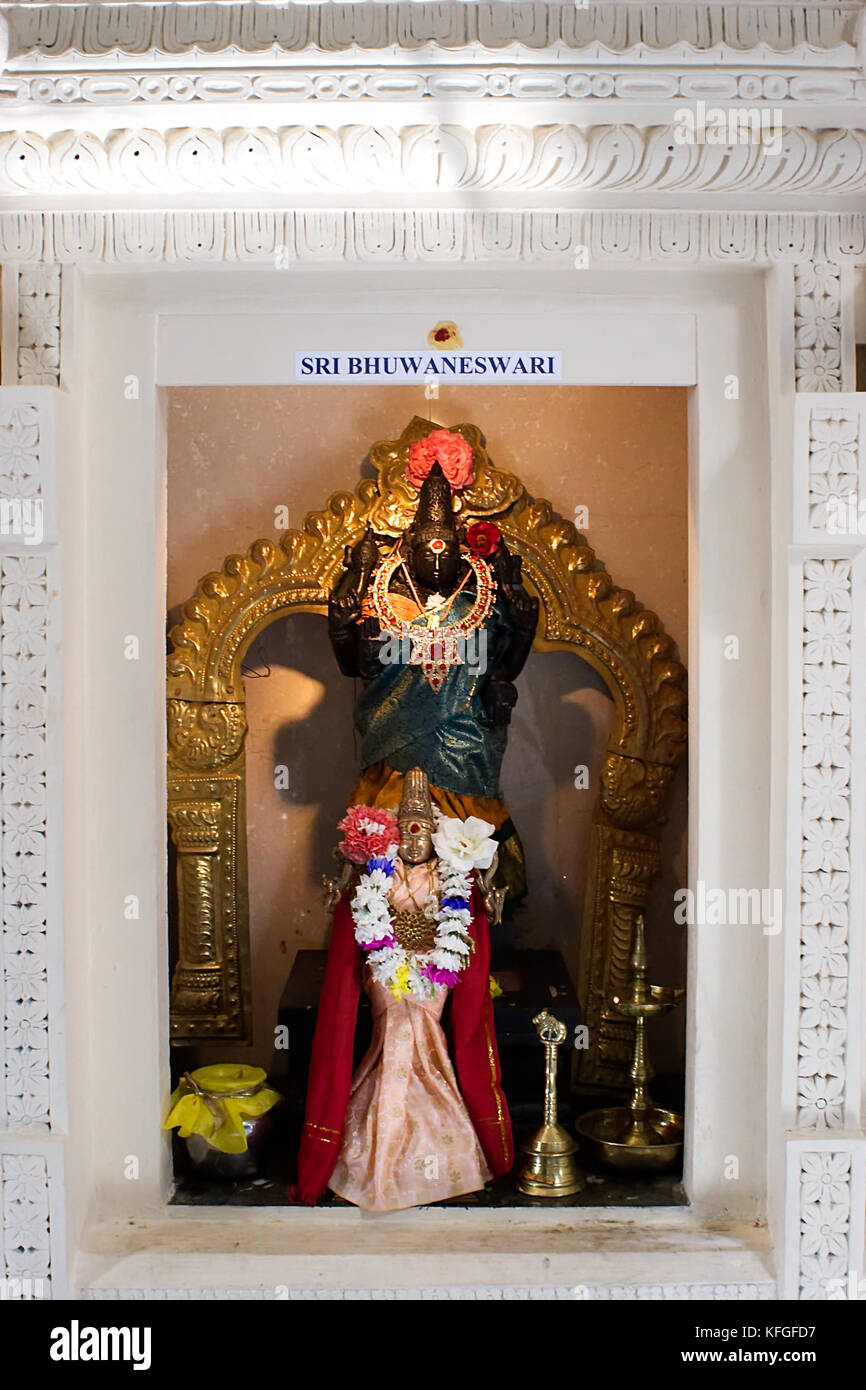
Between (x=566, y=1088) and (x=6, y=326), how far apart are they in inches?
106

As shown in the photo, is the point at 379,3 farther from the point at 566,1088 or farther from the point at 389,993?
the point at 566,1088

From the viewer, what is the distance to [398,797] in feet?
14.3

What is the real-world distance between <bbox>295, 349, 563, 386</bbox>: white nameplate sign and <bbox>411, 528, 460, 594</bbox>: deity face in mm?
548

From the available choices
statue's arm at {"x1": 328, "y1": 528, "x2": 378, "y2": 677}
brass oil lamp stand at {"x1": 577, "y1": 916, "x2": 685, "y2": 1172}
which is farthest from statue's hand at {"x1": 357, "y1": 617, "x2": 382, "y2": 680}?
brass oil lamp stand at {"x1": 577, "y1": 916, "x2": 685, "y2": 1172}

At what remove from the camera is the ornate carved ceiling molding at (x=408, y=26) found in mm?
3514

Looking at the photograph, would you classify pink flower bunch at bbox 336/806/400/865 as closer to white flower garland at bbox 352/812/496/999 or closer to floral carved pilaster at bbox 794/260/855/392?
white flower garland at bbox 352/812/496/999

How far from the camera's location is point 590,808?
16.8 ft

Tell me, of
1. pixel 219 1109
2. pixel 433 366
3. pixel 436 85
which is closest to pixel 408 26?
pixel 436 85

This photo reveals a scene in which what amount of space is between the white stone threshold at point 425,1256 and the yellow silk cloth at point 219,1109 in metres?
0.20

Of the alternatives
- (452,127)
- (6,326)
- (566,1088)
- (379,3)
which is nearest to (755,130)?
(452,127)

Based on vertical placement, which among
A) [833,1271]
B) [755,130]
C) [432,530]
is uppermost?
[755,130]

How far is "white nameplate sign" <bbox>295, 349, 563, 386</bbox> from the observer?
391 cm

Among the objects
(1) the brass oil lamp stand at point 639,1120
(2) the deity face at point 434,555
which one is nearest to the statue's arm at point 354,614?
(2) the deity face at point 434,555

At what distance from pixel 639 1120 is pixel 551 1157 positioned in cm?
33
